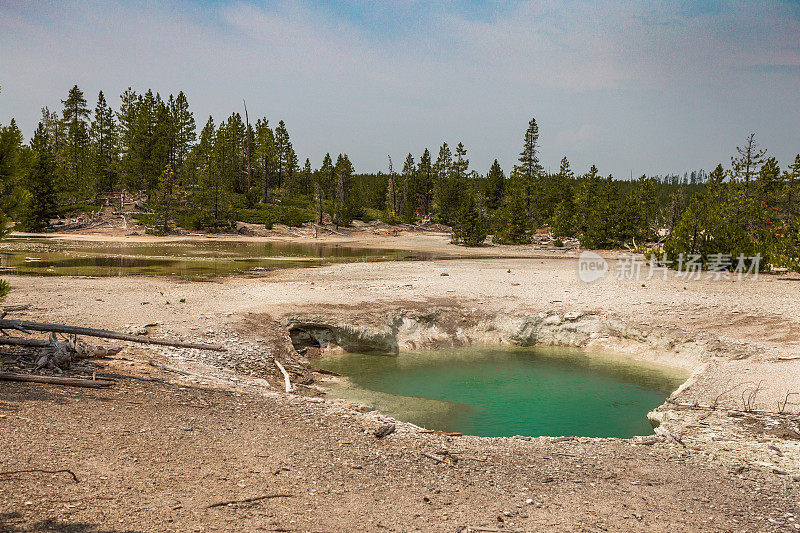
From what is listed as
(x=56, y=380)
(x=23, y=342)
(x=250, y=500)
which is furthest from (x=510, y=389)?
(x=23, y=342)

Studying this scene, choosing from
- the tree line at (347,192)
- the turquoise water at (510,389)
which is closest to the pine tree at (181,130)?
the tree line at (347,192)

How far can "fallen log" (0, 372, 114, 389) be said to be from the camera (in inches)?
313

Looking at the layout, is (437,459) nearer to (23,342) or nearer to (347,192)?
(23,342)

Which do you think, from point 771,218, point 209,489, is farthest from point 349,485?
point 771,218

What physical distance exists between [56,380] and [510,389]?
10.0 metres

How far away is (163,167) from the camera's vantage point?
2896 inches

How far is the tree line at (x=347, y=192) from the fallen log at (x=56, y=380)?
24000mm

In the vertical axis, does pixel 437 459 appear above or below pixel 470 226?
below

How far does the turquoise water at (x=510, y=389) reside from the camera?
35.9 ft

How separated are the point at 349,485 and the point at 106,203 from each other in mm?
74351

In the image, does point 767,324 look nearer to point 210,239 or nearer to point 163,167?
point 210,239

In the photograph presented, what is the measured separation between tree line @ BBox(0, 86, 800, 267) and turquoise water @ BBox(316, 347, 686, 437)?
53.4 ft

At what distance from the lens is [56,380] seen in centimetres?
815

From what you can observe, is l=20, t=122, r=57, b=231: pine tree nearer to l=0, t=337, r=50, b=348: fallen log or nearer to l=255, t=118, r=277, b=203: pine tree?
l=255, t=118, r=277, b=203: pine tree
